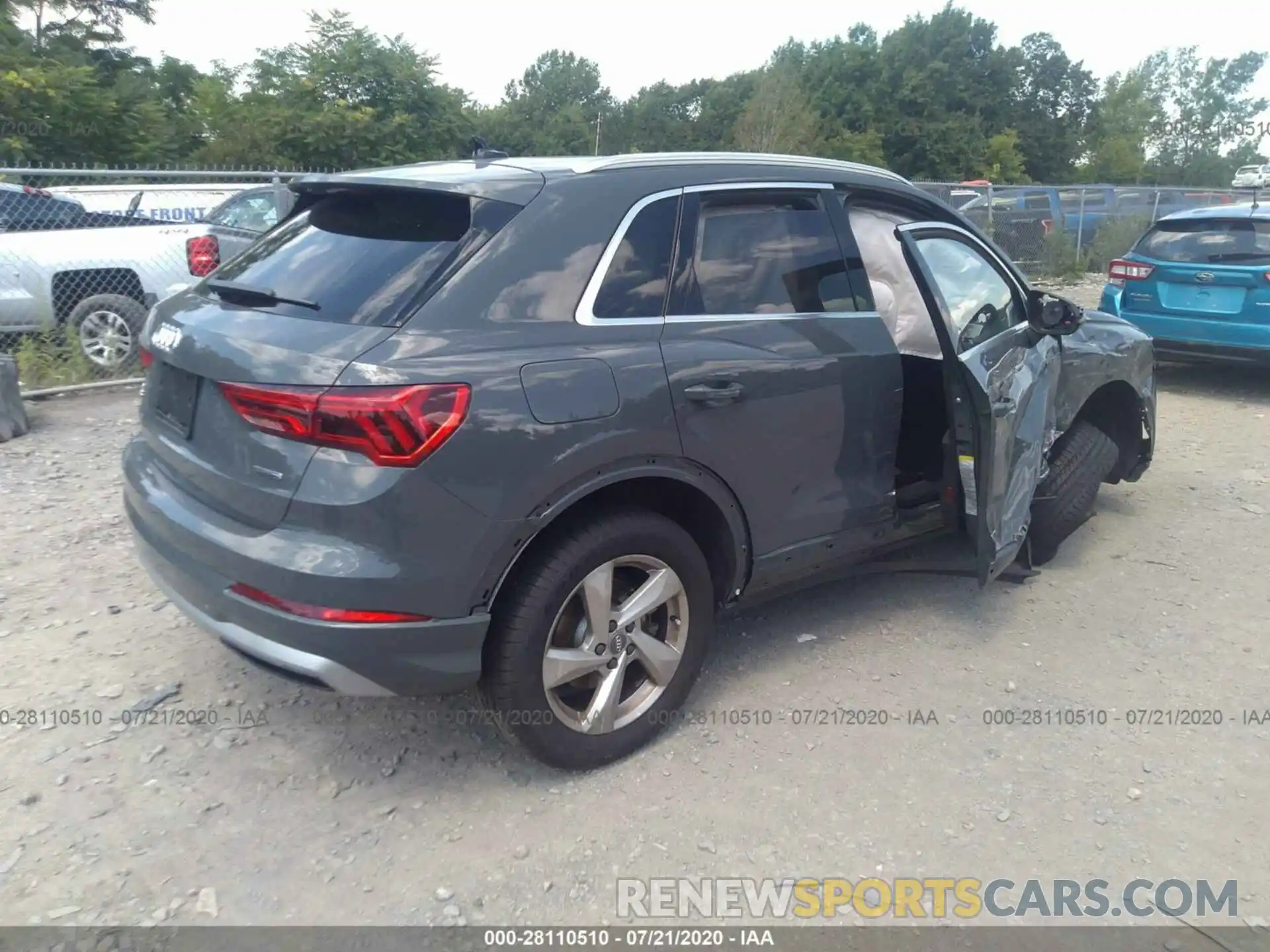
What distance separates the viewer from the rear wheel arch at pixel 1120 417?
5086mm

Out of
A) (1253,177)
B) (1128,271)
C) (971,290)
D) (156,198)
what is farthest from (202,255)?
(1253,177)

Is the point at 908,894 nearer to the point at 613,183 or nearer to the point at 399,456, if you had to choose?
the point at 399,456

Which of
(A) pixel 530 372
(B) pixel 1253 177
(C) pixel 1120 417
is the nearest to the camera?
(A) pixel 530 372

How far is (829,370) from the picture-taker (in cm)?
353

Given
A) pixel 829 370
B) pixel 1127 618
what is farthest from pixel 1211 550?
pixel 829 370

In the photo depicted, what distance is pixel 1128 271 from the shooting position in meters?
8.63

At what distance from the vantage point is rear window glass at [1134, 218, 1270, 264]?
793 centimetres

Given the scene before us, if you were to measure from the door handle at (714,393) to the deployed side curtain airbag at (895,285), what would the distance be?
114 cm

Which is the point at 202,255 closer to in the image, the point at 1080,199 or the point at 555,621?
the point at 555,621

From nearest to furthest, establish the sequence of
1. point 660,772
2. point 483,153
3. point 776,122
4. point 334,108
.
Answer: point 660,772, point 483,153, point 334,108, point 776,122

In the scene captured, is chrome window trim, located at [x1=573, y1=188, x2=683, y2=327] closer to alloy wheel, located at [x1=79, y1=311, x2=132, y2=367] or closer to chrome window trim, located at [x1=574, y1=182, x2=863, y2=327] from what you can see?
chrome window trim, located at [x1=574, y1=182, x2=863, y2=327]

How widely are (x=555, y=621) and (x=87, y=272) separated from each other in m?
6.98

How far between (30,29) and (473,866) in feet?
118

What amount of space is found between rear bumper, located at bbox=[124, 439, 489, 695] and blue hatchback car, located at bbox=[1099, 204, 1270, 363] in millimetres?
7511
